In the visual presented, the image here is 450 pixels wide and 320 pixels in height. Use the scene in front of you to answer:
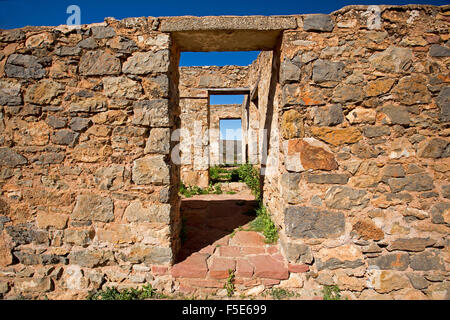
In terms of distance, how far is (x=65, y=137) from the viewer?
7.80 feet

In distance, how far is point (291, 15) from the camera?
235 centimetres

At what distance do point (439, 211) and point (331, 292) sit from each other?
1391 mm

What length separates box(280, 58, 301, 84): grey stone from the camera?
2.33 metres

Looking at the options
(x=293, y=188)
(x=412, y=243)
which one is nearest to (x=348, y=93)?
(x=293, y=188)

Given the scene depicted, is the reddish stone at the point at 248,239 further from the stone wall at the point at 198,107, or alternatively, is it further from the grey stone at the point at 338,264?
the stone wall at the point at 198,107

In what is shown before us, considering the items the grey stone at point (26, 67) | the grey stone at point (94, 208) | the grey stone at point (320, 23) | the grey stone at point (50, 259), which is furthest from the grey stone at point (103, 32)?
the grey stone at point (50, 259)

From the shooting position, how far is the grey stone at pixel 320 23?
232cm

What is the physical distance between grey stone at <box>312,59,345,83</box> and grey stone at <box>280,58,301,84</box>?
195 millimetres

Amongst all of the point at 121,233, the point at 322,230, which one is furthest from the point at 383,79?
the point at 121,233

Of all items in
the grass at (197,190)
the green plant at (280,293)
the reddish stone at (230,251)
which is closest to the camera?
the green plant at (280,293)

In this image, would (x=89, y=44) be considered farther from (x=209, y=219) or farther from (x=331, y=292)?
(x=331, y=292)

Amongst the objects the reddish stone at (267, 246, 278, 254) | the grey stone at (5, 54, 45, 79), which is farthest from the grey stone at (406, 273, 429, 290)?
the grey stone at (5, 54, 45, 79)

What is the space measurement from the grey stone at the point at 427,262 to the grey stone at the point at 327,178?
1099 millimetres

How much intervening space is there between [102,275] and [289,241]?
6.62ft
